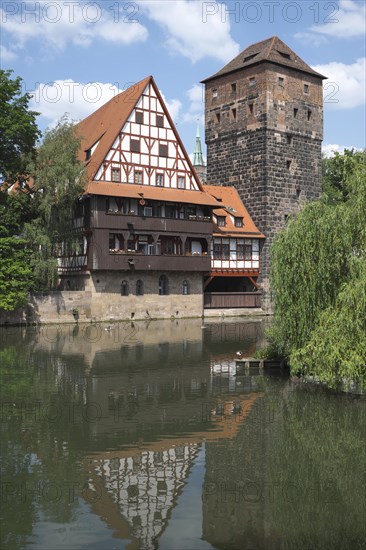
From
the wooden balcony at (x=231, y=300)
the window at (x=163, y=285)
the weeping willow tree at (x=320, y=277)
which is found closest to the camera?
the weeping willow tree at (x=320, y=277)

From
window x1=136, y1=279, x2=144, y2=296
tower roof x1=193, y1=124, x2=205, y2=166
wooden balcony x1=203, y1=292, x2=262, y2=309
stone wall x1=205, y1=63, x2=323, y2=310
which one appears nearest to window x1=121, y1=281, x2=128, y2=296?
window x1=136, y1=279, x2=144, y2=296

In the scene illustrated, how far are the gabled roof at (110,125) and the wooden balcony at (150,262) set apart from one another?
5.69 metres

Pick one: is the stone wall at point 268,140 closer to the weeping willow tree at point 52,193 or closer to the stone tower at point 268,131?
the stone tower at point 268,131

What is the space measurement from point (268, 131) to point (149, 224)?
14931 mm

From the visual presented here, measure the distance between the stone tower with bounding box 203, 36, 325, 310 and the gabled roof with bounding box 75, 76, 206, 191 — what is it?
7.75 m

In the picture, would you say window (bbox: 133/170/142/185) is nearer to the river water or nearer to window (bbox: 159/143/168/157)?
window (bbox: 159/143/168/157)

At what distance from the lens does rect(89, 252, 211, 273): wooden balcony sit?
147ft

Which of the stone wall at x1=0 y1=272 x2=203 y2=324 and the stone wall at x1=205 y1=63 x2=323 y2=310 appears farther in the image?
the stone wall at x1=205 y1=63 x2=323 y2=310

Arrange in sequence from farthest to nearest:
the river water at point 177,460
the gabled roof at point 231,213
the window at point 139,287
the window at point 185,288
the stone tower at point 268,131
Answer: the stone tower at point 268,131 < the gabled roof at point 231,213 < the window at point 185,288 < the window at point 139,287 < the river water at point 177,460

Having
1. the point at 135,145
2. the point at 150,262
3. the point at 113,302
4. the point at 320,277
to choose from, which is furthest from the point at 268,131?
the point at 320,277

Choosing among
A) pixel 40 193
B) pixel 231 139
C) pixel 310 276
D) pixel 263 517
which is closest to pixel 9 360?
pixel 310 276

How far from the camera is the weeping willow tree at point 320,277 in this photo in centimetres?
1752

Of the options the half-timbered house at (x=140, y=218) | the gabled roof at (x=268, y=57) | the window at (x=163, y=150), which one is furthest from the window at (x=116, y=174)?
the gabled roof at (x=268, y=57)

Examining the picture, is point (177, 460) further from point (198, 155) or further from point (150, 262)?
point (198, 155)
